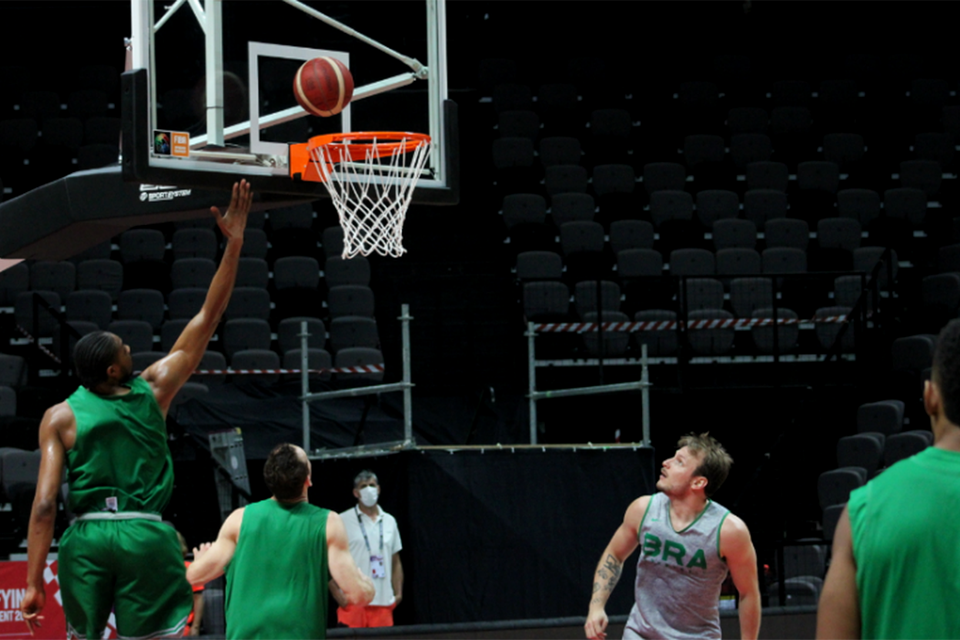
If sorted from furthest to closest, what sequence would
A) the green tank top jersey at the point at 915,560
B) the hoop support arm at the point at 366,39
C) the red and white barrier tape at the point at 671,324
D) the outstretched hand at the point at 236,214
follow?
the red and white barrier tape at the point at 671,324 < the hoop support arm at the point at 366,39 < the outstretched hand at the point at 236,214 < the green tank top jersey at the point at 915,560

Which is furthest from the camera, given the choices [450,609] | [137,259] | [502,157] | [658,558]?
[502,157]

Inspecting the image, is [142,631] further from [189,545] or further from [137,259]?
[137,259]

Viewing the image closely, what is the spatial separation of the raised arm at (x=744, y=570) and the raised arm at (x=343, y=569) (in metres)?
1.72

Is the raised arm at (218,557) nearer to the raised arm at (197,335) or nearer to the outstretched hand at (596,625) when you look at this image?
the raised arm at (197,335)

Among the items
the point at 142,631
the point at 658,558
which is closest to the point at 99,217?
the point at 142,631

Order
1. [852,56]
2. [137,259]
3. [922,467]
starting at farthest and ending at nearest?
[852,56] < [137,259] < [922,467]

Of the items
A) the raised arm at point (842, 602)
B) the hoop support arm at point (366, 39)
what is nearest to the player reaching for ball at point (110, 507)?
the raised arm at point (842, 602)

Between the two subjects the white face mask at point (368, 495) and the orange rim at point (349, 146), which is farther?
the white face mask at point (368, 495)

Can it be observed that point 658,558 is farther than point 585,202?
No

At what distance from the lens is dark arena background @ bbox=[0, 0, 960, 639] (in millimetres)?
10562

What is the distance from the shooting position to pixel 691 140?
1841 cm

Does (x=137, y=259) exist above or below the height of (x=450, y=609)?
above

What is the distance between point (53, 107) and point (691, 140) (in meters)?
9.32

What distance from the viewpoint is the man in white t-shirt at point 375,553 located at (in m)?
10.4
